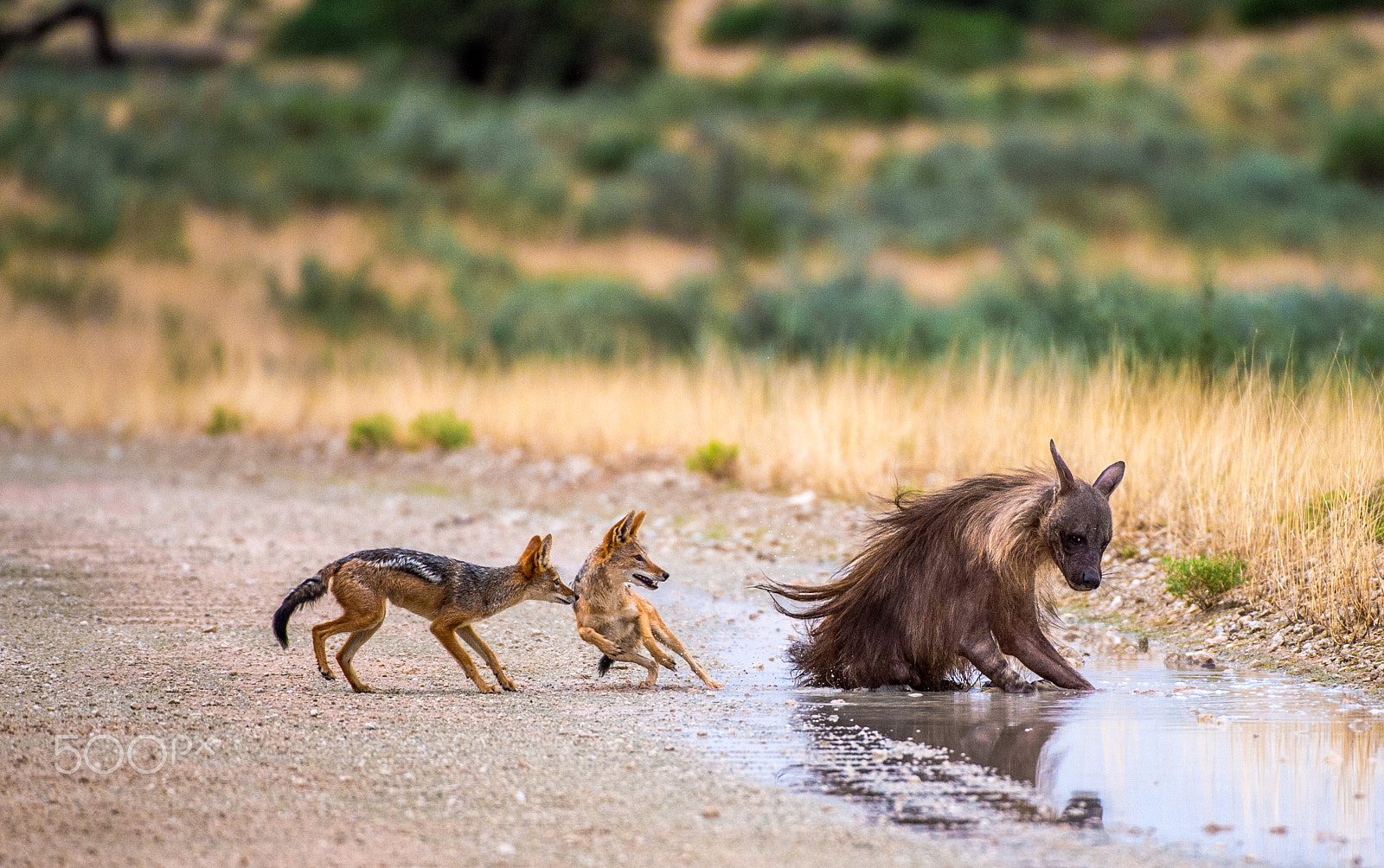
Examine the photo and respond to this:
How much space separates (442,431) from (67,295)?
602 inches

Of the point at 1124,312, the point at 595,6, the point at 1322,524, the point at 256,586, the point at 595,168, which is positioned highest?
the point at 595,6

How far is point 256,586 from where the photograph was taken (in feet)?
34.0

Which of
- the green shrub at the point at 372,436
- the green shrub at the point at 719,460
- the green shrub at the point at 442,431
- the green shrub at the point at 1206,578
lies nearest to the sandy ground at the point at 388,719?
the green shrub at the point at 719,460

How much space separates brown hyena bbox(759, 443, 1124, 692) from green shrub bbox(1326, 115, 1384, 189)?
141ft

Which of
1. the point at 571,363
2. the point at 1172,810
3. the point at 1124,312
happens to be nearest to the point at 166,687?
the point at 1172,810

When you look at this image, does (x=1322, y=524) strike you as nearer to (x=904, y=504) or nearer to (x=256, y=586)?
(x=904, y=504)

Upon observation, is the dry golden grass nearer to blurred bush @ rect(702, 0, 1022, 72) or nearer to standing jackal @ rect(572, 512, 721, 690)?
standing jackal @ rect(572, 512, 721, 690)

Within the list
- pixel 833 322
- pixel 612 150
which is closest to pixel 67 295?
pixel 833 322

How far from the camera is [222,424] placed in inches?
822

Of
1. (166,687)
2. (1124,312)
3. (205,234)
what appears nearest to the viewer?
(166,687)

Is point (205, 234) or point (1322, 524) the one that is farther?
point (205, 234)

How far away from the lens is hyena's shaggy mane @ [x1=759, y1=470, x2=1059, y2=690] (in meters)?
7.46

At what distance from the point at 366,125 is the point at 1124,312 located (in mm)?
35319

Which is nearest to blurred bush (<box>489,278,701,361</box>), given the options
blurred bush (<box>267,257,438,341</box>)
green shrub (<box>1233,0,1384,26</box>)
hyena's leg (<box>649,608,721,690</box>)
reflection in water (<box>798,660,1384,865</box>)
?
blurred bush (<box>267,257,438,341</box>)
